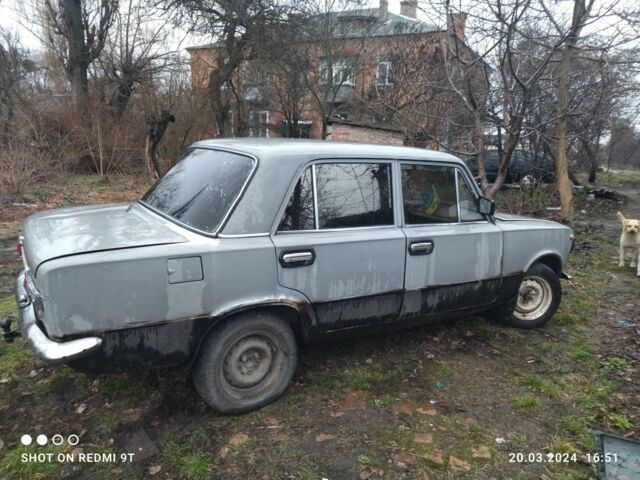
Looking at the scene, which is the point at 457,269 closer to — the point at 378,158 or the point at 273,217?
the point at 378,158

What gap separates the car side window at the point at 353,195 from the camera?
10.2 ft

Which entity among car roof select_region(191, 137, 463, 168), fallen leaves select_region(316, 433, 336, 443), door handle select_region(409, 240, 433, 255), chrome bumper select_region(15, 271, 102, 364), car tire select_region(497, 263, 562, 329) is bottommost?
fallen leaves select_region(316, 433, 336, 443)

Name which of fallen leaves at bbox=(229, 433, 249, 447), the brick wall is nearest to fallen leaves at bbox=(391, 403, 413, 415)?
fallen leaves at bbox=(229, 433, 249, 447)

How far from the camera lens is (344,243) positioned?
308cm

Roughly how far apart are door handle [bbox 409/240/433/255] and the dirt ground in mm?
1048

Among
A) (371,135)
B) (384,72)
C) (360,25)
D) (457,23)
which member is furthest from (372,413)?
(360,25)

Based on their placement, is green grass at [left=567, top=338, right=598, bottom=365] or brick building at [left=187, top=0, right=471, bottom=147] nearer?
green grass at [left=567, top=338, right=598, bottom=365]

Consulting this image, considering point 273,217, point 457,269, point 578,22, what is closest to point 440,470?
point 457,269

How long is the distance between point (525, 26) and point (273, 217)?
6.04m

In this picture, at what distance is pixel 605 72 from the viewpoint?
27.0 ft

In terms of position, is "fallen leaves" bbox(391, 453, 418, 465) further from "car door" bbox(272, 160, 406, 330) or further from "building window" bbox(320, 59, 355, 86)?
"building window" bbox(320, 59, 355, 86)

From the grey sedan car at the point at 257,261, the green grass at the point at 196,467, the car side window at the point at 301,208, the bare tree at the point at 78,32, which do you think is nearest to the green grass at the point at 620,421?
the grey sedan car at the point at 257,261

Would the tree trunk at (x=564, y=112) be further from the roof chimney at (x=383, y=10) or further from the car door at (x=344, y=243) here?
the roof chimney at (x=383, y=10)

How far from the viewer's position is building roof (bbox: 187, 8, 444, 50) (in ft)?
51.2
